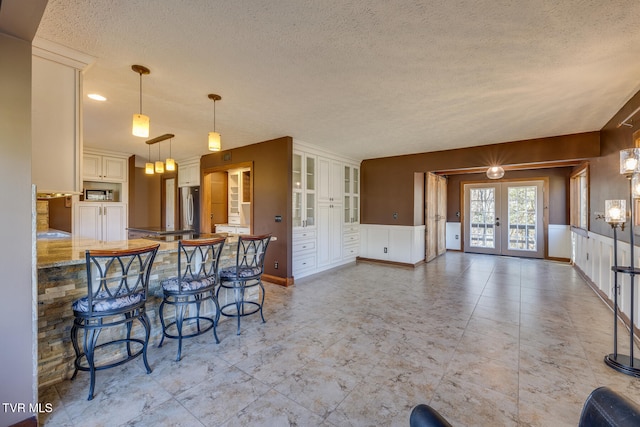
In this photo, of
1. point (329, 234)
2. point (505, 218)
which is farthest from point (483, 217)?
point (329, 234)

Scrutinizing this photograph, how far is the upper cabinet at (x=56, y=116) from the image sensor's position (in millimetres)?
1969

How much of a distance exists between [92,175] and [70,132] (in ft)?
14.3

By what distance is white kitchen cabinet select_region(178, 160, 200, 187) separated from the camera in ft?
20.7

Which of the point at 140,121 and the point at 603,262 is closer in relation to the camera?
the point at 140,121

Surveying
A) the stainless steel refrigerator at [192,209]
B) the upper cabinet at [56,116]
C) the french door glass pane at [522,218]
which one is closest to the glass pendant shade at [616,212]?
the upper cabinet at [56,116]

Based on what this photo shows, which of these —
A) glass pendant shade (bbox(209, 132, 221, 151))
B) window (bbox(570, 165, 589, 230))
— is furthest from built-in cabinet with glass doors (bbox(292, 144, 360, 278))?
window (bbox(570, 165, 589, 230))

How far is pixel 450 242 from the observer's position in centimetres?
805

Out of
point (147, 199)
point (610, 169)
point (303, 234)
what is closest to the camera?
point (610, 169)

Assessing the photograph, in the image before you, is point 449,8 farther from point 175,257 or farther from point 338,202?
point 338,202

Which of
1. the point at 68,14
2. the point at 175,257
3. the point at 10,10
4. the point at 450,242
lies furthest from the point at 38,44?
the point at 450,242

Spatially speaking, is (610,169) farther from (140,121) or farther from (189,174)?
(189,174)

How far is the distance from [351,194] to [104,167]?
17.3 feet

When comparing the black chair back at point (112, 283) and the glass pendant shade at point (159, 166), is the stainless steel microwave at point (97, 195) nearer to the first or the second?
the glass pendant shade at point (159, 166)

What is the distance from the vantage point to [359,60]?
2229 millimetres
